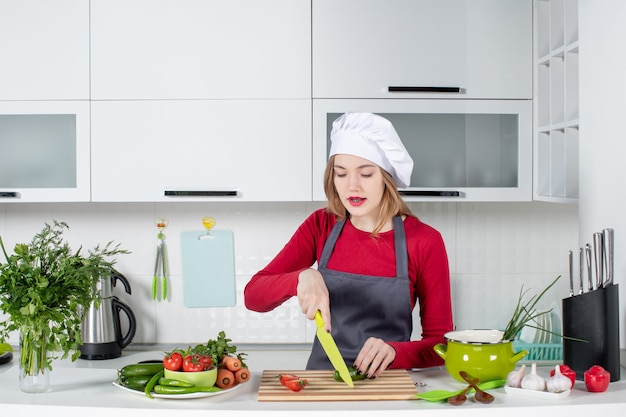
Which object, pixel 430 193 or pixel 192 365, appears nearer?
pixel 192 365

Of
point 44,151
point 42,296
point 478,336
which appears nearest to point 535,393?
point 478,336

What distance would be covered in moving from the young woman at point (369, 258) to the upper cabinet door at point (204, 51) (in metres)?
0.68

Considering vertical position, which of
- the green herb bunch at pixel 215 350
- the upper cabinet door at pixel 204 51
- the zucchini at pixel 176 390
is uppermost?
the upper cabinet door at pixel 204 51

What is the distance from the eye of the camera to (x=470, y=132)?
9.11 ft

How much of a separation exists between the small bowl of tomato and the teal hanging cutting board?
140 centimetres

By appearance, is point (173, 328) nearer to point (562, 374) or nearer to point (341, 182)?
point (341, 182)

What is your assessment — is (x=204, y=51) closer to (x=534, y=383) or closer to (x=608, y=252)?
(x=608, y=252)

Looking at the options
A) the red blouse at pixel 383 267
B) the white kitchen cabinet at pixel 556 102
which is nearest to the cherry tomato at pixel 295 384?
the red blouse at pixel 383 267

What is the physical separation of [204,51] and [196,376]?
1403 millimetres

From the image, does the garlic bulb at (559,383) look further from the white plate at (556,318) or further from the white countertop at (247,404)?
the white plate at (556,318)

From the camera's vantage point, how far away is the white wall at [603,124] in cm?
206

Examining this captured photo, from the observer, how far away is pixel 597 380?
1.72 metres

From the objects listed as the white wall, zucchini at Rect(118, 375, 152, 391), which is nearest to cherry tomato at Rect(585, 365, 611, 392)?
the white wall

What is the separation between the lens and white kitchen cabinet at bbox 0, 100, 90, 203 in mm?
2705
